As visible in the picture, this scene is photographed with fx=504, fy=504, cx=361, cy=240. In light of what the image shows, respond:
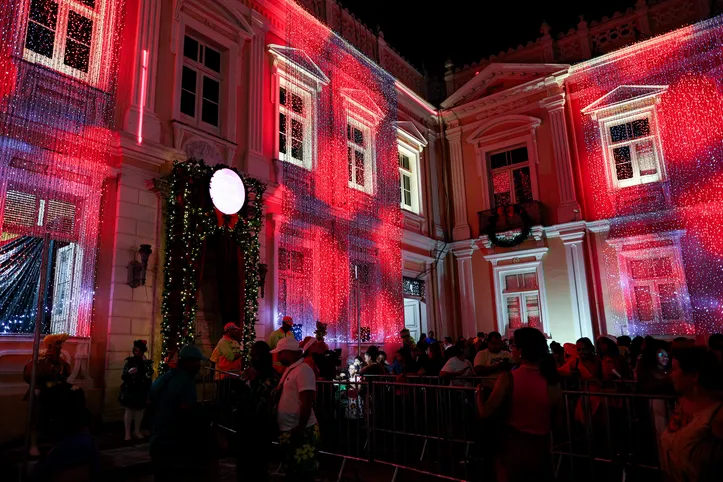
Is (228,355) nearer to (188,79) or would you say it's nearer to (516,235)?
(188,79)

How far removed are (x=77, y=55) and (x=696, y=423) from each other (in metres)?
9.40

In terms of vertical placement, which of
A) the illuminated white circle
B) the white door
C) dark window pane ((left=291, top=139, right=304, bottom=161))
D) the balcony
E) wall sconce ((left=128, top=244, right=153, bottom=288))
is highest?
dark window pane ((left=291, top=139, right=304, bottom=161))

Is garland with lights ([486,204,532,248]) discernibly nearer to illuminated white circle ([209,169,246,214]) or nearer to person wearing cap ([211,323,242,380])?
illuminated white circle ([209,169,246,214])

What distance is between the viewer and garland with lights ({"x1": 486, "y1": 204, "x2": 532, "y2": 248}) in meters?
14.9

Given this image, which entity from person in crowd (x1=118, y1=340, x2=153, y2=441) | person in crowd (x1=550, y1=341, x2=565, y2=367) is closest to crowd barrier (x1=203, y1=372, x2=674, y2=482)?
person in crowd (x1=118, y1=340, x2=153, y2=441)

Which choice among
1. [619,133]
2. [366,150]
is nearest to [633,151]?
[619,133]

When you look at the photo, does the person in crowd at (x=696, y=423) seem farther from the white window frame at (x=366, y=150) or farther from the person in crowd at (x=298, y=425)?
the white window frame at (x=366, y=150)

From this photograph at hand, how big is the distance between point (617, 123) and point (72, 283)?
14.4m

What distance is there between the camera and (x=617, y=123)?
1473 cm

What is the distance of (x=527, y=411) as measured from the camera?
120 inches

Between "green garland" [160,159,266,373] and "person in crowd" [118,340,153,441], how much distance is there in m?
0.82

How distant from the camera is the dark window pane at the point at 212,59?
10.4 m

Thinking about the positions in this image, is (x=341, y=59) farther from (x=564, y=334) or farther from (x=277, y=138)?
(x=564, y=334)

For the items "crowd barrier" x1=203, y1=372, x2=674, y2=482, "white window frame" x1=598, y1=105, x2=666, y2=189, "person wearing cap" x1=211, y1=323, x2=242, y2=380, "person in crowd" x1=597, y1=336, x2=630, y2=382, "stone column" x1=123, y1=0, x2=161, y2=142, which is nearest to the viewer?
"crowd barrier" x1=203, y1=372, x2=674, y2=482
